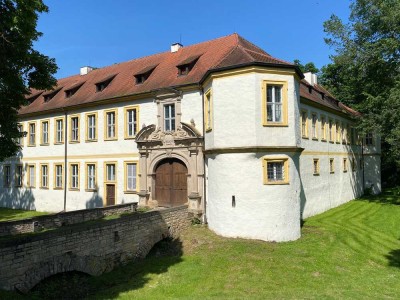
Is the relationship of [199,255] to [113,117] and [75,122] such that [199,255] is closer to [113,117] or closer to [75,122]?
[113,117]

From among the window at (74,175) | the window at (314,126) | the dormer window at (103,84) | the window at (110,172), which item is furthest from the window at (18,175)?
the window at (314,126)

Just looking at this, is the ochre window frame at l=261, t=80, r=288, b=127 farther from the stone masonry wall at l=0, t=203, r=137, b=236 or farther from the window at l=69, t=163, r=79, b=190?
the window at l=69, t=163, r=79, b=190

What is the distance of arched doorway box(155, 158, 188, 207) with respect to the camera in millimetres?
18406

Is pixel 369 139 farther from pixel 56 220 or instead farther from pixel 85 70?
pixel 56 220

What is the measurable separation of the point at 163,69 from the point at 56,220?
441 inches

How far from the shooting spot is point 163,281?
1137cm

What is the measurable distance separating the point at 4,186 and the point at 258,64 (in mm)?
22849

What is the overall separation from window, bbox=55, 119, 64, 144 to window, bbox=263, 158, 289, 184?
15.4 meters

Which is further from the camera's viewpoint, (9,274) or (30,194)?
(30,194)

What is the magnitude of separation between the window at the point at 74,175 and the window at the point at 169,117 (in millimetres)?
7876

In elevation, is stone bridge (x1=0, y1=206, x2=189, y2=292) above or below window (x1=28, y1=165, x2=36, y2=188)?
below

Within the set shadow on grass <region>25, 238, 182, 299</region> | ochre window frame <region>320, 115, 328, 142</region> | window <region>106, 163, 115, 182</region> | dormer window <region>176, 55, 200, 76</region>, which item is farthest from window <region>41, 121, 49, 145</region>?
ochre window frame <region>320, 115, 328, 142</region>

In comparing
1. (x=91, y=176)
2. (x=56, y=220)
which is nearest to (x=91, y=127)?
(x=91, y=176)

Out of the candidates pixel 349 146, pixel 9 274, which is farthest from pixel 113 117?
pixel 349 146
